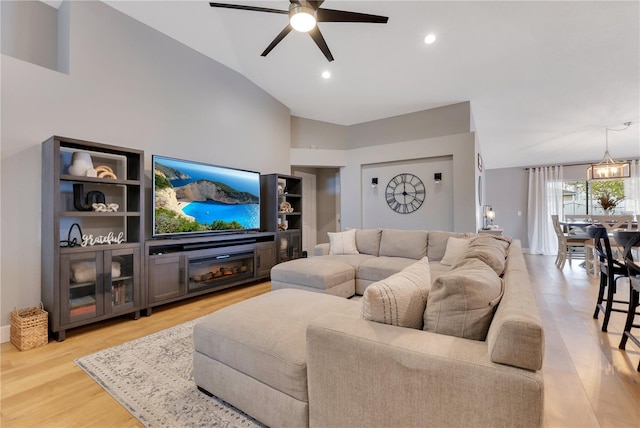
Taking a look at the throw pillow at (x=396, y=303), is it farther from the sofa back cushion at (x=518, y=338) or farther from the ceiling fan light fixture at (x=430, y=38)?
the ceiling fan light fixture at (x=430, y=38)

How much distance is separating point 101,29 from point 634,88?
22.4ft

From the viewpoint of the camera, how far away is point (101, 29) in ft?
10.1

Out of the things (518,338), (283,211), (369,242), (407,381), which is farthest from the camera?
(283,211)

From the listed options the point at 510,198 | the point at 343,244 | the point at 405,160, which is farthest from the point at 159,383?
the point at 510,198

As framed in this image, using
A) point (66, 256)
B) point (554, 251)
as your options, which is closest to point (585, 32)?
point (66, 256)

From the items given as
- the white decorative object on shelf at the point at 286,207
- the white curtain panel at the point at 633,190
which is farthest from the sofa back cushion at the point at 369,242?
the white curtain panel at the point at 633,190

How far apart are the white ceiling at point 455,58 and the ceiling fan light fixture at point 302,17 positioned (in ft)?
3.37

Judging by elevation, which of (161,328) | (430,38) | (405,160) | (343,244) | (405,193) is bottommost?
(161,328)

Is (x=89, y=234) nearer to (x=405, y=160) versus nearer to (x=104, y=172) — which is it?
(x=104, y=172)

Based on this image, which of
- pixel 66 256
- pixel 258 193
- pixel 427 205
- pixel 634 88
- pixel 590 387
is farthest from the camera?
pixel 427 205

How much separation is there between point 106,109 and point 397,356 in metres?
3.79

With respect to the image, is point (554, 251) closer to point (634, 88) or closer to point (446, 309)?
point (634, 88)

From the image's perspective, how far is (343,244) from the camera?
4.26 m

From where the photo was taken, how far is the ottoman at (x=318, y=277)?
3121mm
